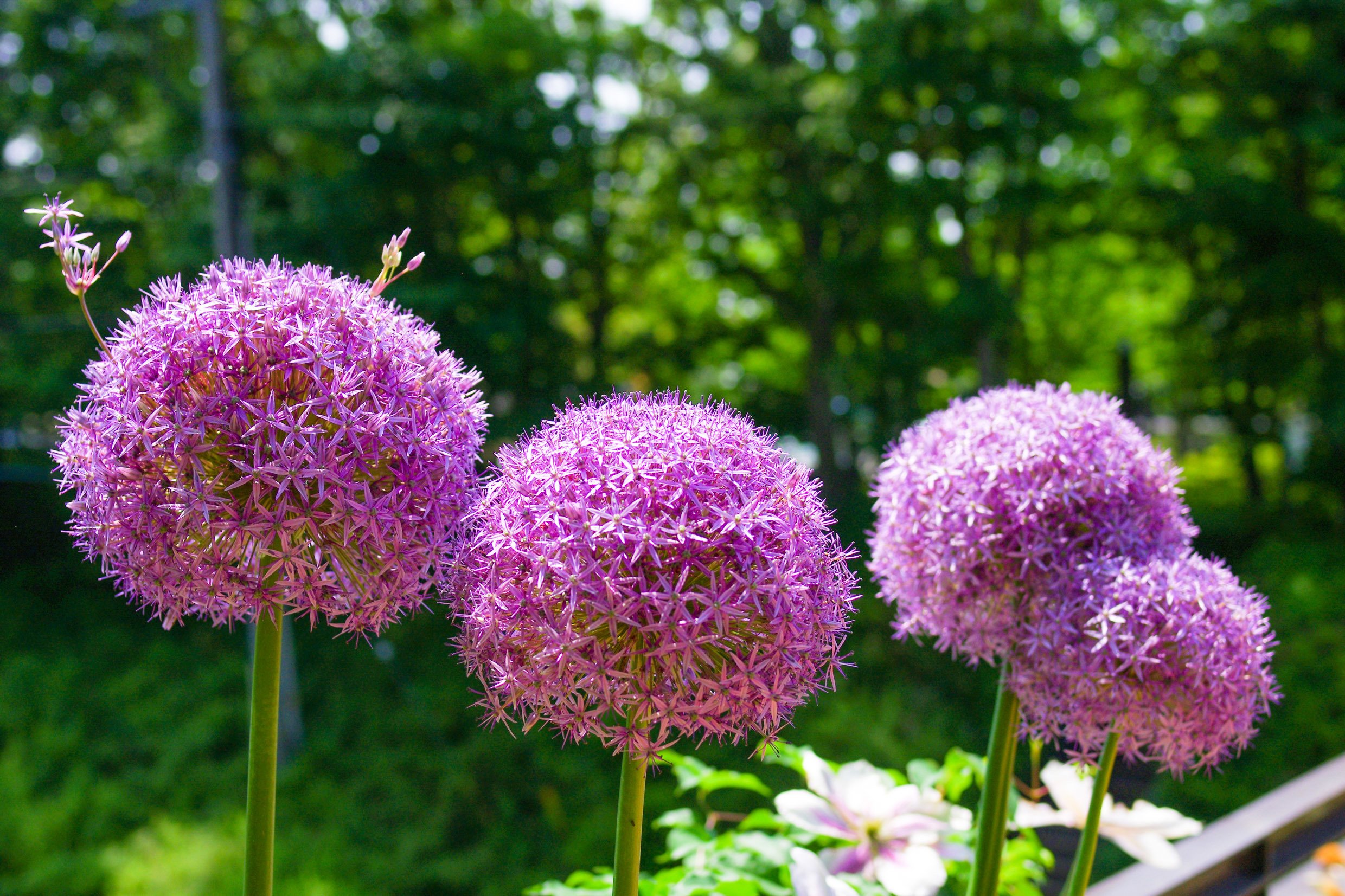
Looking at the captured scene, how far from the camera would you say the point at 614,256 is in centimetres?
1112

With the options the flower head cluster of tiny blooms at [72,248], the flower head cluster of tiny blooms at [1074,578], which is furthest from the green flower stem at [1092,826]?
the flower head cluster of tiny blooms at [72,248]

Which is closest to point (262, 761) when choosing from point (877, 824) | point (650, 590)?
point (650, 590)

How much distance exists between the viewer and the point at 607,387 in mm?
9695

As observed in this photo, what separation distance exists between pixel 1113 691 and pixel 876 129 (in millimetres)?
9737

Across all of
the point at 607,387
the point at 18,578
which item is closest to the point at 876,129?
the point at 607,387

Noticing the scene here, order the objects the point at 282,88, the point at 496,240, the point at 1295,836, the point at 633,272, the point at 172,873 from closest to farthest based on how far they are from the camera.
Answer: the point at 1295,836
the point at 172,873
the point at 282,88
the point at 496,240
the point at 633,272

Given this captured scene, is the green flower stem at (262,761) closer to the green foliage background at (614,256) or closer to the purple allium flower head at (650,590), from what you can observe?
the purple allium flower head at (650,590)

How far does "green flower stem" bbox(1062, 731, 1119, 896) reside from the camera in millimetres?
1309

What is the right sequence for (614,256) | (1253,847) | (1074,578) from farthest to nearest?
(614,256) < (1253,847) < (1074,578)

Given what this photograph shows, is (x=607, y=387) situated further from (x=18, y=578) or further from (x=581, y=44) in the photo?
(x=18, y=578)

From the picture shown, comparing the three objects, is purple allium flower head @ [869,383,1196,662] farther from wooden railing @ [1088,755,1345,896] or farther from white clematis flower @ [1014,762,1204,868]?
wooden railing @ [1088,755,1345,896]

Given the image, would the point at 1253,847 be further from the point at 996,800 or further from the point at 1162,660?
the point at 1162,660

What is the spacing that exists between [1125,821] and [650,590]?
3.76 feet

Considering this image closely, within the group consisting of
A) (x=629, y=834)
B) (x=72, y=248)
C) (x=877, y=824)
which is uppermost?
(x=72, y=248)
